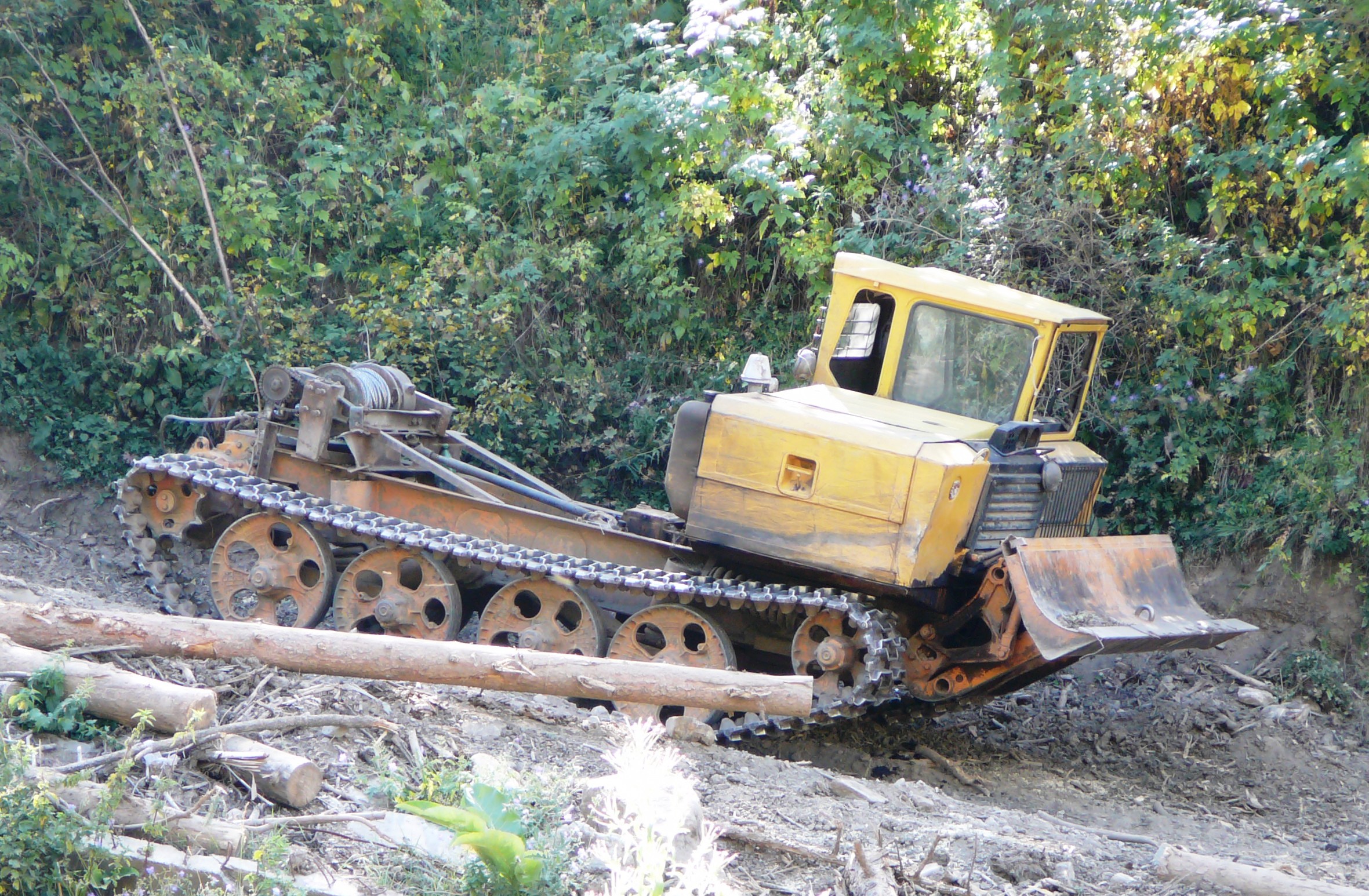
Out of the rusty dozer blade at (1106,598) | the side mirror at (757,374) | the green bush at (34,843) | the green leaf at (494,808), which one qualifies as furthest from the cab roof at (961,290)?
the green bush at (34,843)

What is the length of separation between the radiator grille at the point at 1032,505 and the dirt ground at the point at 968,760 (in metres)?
1.35

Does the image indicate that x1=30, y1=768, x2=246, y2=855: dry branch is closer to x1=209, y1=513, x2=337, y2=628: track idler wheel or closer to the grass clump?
x1=209, y1=513, x2=337, y2=628: track idler wheel

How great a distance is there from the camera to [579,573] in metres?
7.02

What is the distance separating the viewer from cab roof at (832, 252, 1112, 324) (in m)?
6.83

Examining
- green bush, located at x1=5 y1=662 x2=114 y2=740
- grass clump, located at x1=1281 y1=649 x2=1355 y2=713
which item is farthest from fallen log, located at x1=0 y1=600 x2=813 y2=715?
grass clump, located at x1=1281 y1=649 x2=1355 y2=713

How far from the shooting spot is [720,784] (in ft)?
17.6

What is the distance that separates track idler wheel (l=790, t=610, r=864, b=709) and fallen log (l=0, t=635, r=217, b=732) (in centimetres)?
307

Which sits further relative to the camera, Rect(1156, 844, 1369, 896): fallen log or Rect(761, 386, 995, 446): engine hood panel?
Rect(761, 386, 995, 446): engine hood panel

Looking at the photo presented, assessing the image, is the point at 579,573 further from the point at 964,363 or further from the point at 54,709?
the point at 54,709

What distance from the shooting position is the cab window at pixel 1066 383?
24.2ft

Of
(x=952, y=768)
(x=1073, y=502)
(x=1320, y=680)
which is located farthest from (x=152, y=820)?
(x=1320, y=680)

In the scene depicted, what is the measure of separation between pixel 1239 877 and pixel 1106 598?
2377 millimetres

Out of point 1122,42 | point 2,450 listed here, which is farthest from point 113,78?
point 1122,42

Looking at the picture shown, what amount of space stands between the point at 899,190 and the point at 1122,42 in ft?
6.41
